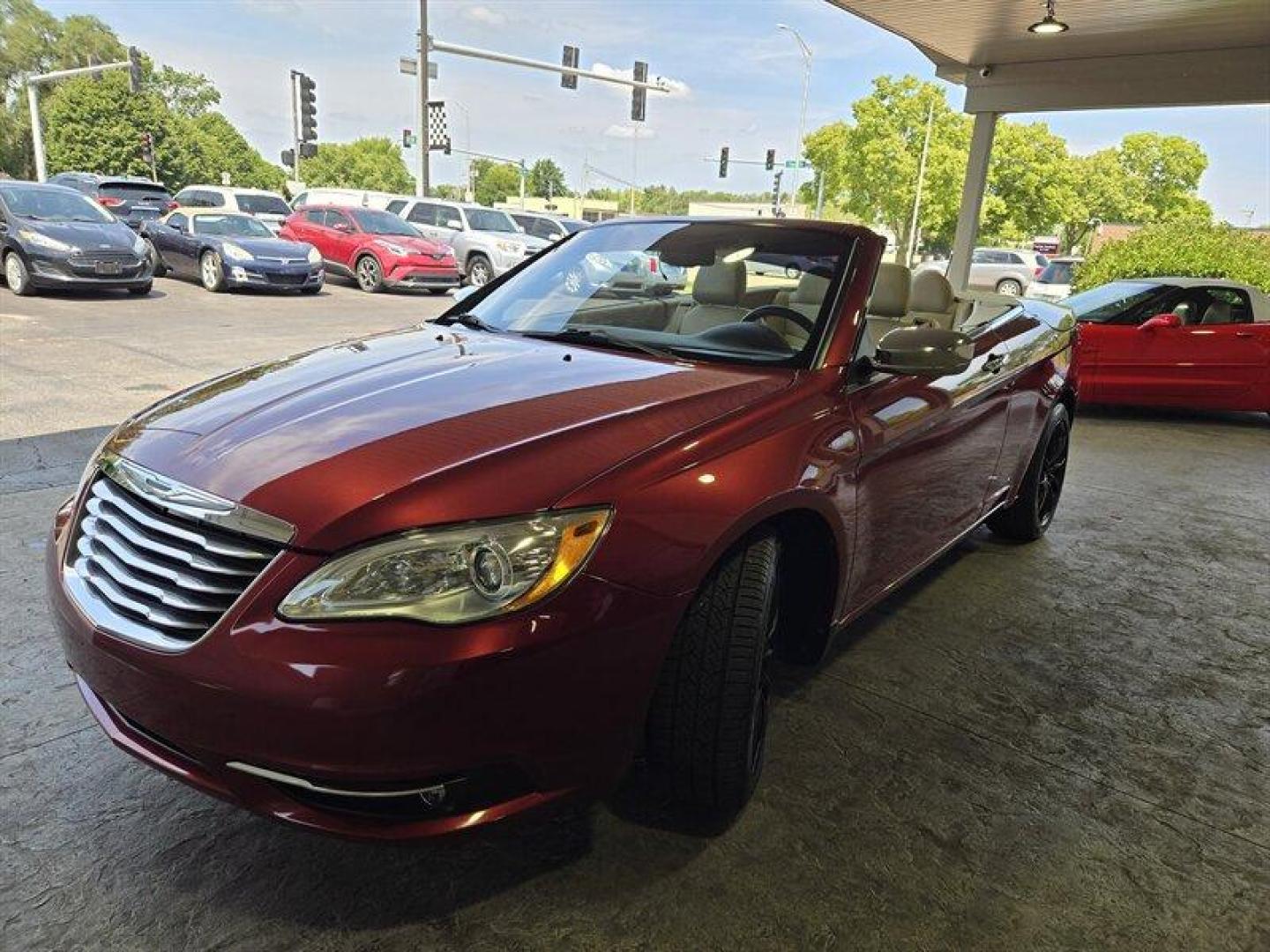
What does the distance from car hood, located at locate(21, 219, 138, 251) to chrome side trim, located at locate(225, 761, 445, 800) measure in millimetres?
12160

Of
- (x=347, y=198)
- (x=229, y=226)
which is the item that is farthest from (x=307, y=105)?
(x=229, y=226)

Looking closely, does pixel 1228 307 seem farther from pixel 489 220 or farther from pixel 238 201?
pixel 238 201

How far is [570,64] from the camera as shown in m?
22.2

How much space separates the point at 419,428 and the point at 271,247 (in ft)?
43.6

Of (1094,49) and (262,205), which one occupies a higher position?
(1094,49)

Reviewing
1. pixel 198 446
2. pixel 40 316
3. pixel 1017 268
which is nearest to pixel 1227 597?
pixel 198 446

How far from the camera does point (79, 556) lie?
6.48 feet

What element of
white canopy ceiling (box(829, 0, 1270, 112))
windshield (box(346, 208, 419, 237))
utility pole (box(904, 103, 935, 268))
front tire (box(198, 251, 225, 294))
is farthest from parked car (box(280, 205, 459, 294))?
utility pole (box(904, 103, 935, 268))

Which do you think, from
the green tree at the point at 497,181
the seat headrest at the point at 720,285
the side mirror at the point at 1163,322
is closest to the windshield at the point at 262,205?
the side mirror at the point at 1163,322

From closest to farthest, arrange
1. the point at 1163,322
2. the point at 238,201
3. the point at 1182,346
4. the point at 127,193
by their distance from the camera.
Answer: the point at 1163,322
the point at 1182,346
the point at 238,201
the point at 127,193

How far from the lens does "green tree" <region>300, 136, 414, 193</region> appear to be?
93000 millimetres

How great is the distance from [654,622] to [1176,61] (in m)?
11.2

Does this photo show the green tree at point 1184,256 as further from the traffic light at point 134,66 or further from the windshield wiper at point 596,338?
the traffic light at point 134,66

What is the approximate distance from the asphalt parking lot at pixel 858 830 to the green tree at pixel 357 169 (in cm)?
9483
